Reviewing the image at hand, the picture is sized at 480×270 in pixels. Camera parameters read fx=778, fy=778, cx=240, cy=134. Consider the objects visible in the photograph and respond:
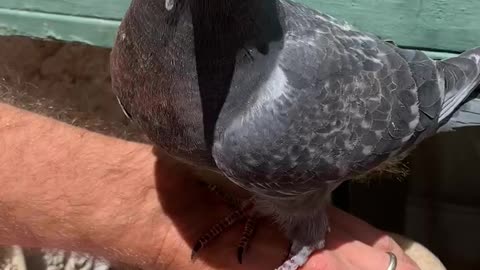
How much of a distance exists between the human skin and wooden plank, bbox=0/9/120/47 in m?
0.18

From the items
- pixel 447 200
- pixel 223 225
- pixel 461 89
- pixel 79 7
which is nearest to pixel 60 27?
pixel 79 7

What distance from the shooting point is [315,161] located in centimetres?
125

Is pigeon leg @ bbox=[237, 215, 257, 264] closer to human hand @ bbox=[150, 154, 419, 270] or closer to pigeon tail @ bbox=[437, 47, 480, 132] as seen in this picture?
human hand @ bbox=[150, 154, 419, 270]

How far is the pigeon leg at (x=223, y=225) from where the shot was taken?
1.38 meters

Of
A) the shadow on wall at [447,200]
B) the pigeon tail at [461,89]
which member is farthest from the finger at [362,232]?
the shadow on wall at [447,200]

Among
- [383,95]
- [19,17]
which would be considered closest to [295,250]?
[383,95]

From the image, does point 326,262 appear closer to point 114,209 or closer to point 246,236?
point 246,236

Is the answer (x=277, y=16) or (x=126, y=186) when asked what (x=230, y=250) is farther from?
(x=277, y=16)

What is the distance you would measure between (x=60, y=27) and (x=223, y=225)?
511 mm

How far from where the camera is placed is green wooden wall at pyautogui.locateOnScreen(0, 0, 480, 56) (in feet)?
4.48

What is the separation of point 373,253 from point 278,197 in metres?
0.21

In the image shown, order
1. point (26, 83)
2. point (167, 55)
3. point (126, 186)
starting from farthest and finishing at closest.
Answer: point (26, 83)
point (126, 186)
point (167, 55)

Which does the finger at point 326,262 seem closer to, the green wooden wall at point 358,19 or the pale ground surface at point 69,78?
the green wooden wall at point 358,19

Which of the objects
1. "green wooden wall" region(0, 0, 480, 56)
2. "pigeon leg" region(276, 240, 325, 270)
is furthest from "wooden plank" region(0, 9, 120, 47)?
"pigeon leg" region(276, 240, 325, 270)
